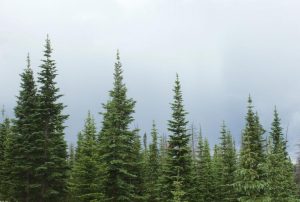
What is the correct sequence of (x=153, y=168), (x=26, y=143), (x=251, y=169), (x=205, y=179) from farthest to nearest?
(x=153, y=168) < (x=205, y=179) < (x=26, y=143) < (x=251, y=169)

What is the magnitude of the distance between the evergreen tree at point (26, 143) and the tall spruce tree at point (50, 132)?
2.21ft

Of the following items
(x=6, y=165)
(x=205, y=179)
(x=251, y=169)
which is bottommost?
(x=251, y=169)

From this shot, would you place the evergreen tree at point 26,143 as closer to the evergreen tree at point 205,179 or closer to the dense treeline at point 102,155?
the dense treeline at point 102,155

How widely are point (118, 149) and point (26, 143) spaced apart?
10.3 metres

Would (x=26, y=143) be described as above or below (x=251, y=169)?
above

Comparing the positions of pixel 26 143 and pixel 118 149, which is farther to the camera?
pixel 26 143

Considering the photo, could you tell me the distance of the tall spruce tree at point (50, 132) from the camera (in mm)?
42719

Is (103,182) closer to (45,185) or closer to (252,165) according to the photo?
(45,185)

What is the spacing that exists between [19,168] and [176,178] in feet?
50.5

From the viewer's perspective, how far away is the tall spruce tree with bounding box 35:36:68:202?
42719mm

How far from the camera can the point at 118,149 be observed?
38.8 metres

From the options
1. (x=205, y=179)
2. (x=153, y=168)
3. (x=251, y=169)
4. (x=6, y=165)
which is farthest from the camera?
(x=153, y=168)

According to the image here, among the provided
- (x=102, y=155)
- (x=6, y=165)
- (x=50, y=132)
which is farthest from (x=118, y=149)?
(x=6, y=165)

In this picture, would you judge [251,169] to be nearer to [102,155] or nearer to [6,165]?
[102,155]
